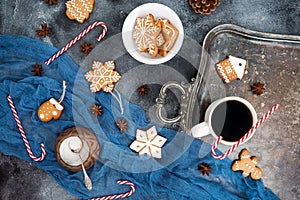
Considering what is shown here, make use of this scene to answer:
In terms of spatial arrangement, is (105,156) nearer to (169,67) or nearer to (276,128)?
(169,67)

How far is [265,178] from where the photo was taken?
1.21 m

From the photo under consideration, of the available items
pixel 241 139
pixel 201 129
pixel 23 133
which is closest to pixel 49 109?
pixel 23 133

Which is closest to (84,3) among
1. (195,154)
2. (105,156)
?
(105,156)

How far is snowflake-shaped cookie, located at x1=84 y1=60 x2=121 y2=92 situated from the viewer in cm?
126

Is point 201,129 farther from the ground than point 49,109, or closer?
farther from the ground

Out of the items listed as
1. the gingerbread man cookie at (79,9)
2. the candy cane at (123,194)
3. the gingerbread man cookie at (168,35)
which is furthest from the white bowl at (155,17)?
the candy cane at (123,194)

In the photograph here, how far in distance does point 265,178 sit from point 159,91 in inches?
16.7

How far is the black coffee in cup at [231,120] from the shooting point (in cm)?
113

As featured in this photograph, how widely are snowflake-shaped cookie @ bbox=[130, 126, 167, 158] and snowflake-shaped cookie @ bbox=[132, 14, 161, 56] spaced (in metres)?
0.25

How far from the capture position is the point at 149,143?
4.11 ft

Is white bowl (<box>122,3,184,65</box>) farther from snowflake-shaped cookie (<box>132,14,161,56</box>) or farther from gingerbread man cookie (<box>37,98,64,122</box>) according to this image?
gingerbread man cookie (<box>37,98,64,122</box>)

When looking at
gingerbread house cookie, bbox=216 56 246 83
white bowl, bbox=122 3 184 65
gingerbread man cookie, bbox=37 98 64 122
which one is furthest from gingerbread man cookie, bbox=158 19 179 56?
gingerbread man cookie, bbox=37 98 64 122

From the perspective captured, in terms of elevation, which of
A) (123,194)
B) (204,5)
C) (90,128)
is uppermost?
(204,5)

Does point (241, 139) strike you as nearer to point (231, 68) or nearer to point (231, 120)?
point (231, 120)
